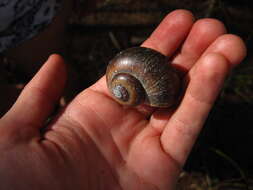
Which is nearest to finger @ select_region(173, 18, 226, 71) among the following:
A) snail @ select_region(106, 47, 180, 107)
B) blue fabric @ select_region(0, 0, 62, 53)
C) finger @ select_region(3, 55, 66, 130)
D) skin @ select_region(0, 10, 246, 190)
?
skin @ select_region(0, 10, 246, 190)

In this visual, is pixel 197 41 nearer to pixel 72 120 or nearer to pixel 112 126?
pixel 112 126

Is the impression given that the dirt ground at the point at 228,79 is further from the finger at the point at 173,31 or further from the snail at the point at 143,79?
the snail at the point at 143,79

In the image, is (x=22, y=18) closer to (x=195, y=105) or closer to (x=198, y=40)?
(x=198, y=40)

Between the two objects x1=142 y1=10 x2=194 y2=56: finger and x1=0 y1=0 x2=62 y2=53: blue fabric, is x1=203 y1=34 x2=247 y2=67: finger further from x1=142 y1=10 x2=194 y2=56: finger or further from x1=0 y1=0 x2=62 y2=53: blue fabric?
x1=0 y1=0 x2=62 y2=53: blue fabric

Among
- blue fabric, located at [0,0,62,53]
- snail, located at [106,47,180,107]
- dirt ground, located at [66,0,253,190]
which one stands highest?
blue fabric, located at [0,0,62,53]

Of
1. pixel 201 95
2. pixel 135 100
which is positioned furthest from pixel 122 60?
pixel 201 95

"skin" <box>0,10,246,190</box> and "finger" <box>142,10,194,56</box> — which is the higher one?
"finger" <box>142,10,194,56</box>

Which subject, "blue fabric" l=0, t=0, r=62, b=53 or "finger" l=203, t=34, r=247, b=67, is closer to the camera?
"finger" l=203, t=34, r=247, b=67
